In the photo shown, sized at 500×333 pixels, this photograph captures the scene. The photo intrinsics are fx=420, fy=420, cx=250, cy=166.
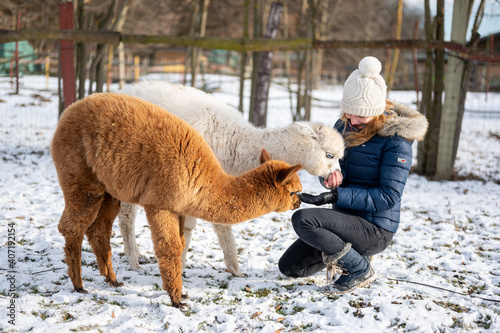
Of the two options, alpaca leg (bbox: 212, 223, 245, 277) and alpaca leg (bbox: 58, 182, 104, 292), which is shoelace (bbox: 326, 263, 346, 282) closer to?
alpaca leg (bbox: 212, 223, 245, 277)

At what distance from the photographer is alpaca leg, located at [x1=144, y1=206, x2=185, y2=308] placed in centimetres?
273

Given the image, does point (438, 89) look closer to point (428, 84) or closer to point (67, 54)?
point (428, 84)

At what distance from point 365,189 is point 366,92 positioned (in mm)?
709

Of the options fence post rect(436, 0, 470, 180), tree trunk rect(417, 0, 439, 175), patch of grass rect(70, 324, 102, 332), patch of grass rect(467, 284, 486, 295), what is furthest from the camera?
tree trunk rect(417, 0, 439, 175)

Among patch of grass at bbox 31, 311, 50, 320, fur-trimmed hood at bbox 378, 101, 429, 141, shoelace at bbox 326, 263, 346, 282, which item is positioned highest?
fur-trimmed hood at bbox 378, 101, 429, 141

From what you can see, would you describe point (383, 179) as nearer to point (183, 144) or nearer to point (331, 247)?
point (331, 247)

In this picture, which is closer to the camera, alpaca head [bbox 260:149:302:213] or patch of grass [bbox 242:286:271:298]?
alpaca head [bbox 260:149:302:213]

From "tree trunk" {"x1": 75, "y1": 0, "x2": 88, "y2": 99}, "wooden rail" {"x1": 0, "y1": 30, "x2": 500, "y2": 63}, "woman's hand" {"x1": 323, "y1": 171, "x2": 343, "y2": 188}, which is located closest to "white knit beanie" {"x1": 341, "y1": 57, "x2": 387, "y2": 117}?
"woman's hand" {"x1": 323, "y1": 171, "x2": 343, "y2": 188}

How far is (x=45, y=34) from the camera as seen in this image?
6.91 m

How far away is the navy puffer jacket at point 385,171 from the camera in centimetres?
304

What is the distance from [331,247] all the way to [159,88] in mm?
2180

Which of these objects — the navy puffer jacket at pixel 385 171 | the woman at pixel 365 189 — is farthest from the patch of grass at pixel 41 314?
the navy puffer jacket at pixel 385 171

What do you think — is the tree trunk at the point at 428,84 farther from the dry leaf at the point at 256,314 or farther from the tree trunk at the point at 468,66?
the dry leaf at the point at 256,314

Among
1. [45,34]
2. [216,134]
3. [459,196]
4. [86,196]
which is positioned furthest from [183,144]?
[45,34]
